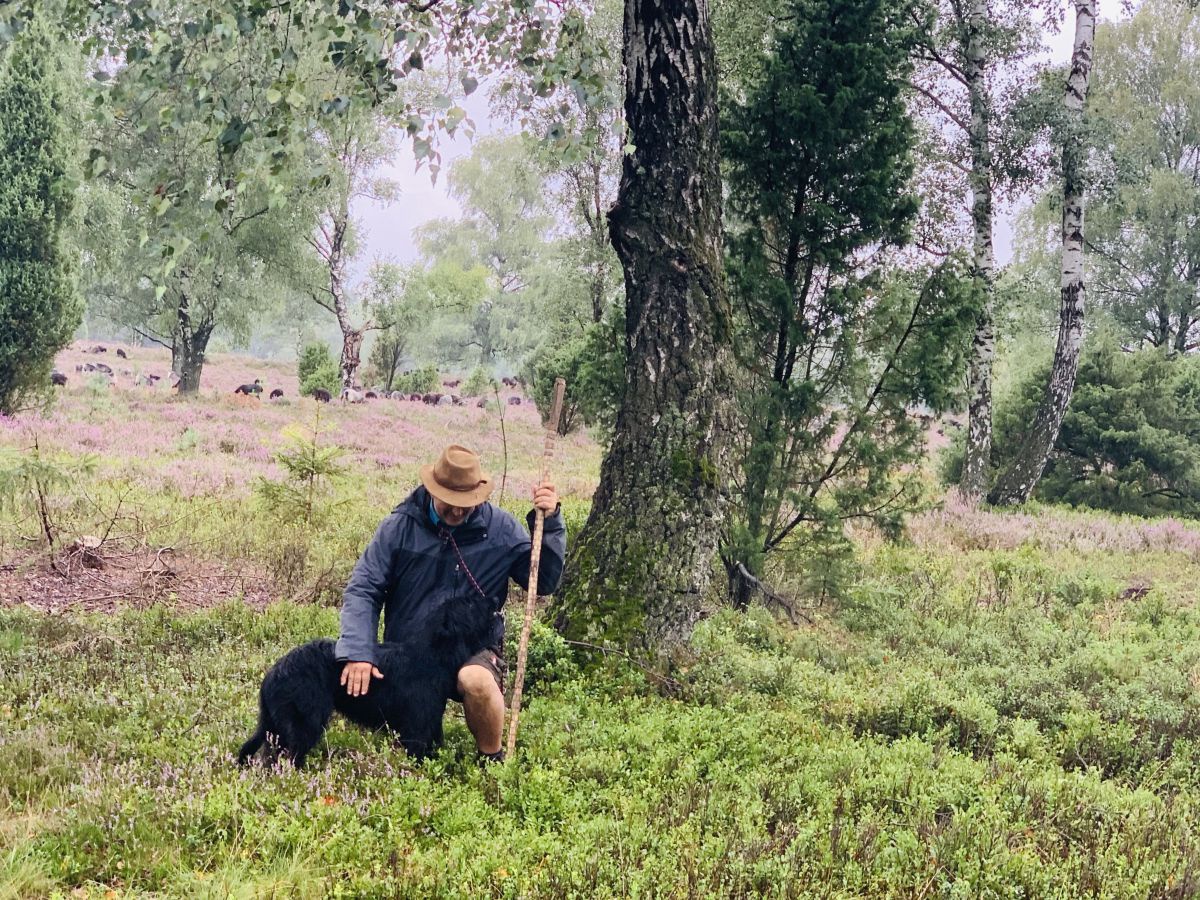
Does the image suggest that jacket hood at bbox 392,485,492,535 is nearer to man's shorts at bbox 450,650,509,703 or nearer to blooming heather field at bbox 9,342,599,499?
man's shorts at bbox 450,650,509,703

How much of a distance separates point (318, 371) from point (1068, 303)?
25247 millimetres

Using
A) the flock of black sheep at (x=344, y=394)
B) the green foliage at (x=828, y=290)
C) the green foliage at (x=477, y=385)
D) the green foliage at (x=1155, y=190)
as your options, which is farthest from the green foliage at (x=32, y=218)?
the green foliage at (x=1155, y=190)

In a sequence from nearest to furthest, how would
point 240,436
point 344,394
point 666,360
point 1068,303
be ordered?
point 666,360
point 1068,303
point 240,436
point 344,394

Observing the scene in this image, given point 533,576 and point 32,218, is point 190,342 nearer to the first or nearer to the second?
point 32,218

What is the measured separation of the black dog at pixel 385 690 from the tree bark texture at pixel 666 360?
1.67 meters

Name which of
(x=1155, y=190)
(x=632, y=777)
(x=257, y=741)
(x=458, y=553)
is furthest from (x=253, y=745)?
(x=1155, y=190)

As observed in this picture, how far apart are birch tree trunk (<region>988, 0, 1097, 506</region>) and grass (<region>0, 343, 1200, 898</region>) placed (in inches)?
324

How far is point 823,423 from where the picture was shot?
8.13 meters

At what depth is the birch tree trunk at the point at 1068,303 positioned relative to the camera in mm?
15062

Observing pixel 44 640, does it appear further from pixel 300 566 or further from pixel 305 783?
pixel 305 783

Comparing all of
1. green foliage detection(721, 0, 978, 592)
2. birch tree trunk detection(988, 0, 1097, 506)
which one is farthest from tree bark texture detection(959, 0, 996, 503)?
green foliage detection(721, 0, 978, 592)

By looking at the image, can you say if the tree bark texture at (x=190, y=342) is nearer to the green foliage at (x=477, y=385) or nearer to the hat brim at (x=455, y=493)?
the green foliage at (x=477, y=385)

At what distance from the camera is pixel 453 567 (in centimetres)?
492

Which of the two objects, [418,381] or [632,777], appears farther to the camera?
[418,381]
